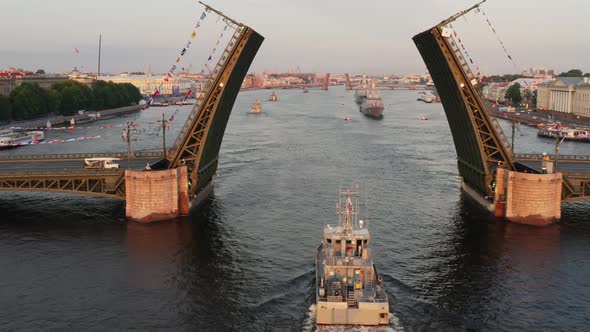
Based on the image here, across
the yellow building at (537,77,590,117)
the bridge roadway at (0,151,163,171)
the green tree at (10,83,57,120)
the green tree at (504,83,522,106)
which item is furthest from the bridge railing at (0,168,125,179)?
the green tree at (504,83,522,106)

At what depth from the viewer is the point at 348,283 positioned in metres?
30.5

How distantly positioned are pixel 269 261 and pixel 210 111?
56.9ft

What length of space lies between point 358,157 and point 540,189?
4057 cm

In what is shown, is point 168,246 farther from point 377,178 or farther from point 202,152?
point 377,178

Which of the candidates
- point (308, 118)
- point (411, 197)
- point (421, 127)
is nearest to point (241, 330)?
point (411, 197)

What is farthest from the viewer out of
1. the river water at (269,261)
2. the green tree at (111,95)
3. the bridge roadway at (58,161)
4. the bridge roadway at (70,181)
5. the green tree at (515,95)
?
the green tree at (515,95)

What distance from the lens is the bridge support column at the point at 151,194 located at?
46031mm

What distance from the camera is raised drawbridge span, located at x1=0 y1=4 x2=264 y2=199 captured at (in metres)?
47.5

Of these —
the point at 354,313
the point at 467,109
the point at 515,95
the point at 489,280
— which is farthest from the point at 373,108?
the point at 354,313

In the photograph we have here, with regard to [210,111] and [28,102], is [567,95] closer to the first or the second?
[210,111]

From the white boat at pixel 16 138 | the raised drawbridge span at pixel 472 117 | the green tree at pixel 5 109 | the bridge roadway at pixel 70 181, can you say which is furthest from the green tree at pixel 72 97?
the raised drawbridge span at pixel 472 117

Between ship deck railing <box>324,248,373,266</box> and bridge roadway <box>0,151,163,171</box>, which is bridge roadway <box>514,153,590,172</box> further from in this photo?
bridge roadway <box>0,151,163,171</box>

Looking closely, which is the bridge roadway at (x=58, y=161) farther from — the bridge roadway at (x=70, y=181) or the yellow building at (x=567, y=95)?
the yellow building at (x=567, y=95)

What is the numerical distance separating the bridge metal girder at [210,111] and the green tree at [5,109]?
254ft
